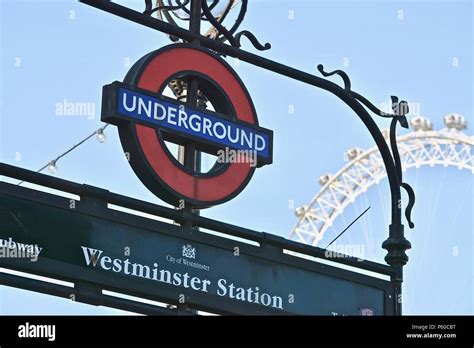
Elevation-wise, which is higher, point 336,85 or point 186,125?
point 336,85

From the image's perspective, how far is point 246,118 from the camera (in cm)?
1398

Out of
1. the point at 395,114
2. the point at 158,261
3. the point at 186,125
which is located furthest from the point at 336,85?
the point at 158,261

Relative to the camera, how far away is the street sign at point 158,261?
11602 mm

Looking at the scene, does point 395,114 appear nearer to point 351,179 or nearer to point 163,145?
point 163,145

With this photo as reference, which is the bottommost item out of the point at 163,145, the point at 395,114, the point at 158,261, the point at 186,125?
the point at 158,261

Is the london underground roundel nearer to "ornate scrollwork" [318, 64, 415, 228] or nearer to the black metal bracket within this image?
the black metal bracket

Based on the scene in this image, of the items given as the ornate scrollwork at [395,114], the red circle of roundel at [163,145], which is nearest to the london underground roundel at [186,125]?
the red circle of roundel at [163,145]

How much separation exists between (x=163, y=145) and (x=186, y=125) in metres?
0.30

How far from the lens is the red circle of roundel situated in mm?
13062

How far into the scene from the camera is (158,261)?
1230 centimetres

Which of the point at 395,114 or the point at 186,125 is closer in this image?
the point at 186,125

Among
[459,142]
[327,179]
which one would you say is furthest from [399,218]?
[327,179]

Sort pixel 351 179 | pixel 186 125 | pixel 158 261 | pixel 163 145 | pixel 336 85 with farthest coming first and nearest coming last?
pixel 351 179 → pixel 336 85 → pixel 186 125 → pixel 163 145 → pixel 158 261
